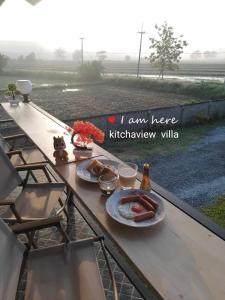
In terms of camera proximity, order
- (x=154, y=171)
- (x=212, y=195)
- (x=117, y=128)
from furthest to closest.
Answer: (x=117, y=128) < (x=154, y=171) < (x=212, y=195)

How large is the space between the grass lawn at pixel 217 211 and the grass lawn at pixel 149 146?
2377 millimetres

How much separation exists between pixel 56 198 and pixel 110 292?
3.54ft

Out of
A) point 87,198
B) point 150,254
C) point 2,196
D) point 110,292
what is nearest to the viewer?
point 150,254

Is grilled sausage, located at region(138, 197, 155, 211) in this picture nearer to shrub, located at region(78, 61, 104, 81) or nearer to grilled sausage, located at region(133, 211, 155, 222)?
grilled sausage, located at region(133, 211, 155, 222)

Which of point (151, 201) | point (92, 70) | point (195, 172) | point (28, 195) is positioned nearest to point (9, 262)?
point (151, 201)

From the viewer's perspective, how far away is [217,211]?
4316 millimetres

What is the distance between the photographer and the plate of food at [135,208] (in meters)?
1.75

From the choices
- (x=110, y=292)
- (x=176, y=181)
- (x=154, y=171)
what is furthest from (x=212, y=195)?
(x=110, y=292)

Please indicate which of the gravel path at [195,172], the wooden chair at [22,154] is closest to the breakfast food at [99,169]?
the wooden chair at [22,154]

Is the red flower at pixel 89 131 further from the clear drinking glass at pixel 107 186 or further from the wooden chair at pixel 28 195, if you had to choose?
the wooden chair at pixel 28 195

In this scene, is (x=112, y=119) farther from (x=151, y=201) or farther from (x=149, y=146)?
(x=151, y=201)

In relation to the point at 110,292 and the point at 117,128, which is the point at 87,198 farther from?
the point at 117,128

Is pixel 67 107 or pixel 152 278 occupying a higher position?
pixel 152 278

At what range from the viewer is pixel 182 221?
182 centimetres
